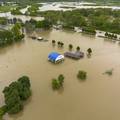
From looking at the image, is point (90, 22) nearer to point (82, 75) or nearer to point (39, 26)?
point (39, 26)

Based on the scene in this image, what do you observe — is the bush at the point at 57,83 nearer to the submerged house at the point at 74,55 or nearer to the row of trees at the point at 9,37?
the submerged house at the point at 74,55

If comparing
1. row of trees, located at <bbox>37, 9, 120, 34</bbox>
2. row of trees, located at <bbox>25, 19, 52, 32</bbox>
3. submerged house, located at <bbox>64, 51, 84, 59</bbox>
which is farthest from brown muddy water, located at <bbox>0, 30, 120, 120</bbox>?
row of trees, located at <bbox>25, 19, 52, 32</bbox>

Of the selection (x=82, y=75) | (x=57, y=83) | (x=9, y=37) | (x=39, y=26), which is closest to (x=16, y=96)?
(x=57, y=83)

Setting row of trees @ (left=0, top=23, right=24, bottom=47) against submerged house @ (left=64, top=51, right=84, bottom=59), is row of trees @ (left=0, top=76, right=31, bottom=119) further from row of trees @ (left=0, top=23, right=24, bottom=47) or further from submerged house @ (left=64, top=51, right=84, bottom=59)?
row of trees @ (left=0, top=23, right=24, bottom=47)

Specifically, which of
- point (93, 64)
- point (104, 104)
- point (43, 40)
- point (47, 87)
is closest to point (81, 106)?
point (104, 104)

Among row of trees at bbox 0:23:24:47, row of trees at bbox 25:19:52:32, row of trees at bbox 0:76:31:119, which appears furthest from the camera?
row of trees at bbox 25:19:52:32

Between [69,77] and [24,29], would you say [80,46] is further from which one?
[24,29]
